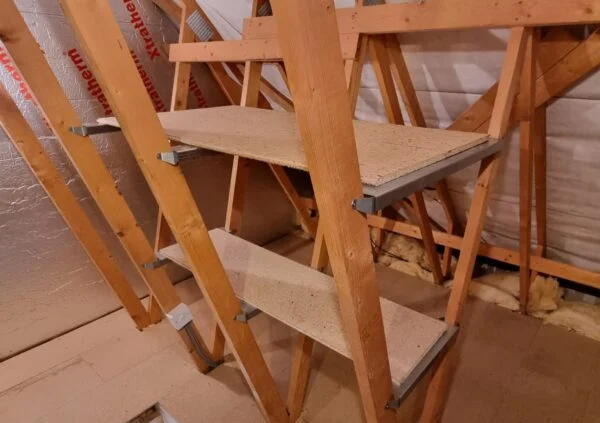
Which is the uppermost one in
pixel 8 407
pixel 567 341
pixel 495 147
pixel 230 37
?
pixel 230 37

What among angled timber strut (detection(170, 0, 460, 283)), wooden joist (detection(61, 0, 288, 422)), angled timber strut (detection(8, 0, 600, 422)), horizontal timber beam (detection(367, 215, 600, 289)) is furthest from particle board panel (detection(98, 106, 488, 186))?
horizontal timber beam (detection(367, 215, 600, 289))

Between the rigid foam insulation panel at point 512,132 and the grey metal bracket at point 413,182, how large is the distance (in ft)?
1.33

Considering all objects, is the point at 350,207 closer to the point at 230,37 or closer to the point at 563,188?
the point at 563,188

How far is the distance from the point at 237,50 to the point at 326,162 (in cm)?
103

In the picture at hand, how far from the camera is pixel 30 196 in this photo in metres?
1.53

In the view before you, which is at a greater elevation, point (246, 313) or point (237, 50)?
point (237, 50)

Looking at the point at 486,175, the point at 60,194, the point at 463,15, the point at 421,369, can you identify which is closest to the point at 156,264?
the point at 60,194

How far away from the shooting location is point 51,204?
159cm

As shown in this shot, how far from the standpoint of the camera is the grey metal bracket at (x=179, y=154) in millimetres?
770

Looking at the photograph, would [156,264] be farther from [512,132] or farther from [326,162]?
[512,132]

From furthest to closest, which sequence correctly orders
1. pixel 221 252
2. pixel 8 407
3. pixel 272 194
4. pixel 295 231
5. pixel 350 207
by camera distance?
pixel 295 231 → pixel 272 194 → pixel 8 407 → pixel 221 252 → pixel 350 207

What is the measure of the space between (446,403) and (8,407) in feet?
5.33

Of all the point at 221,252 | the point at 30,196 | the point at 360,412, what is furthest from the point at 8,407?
the point at 360,412

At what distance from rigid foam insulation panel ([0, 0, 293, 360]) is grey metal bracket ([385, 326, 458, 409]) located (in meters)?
1.50
